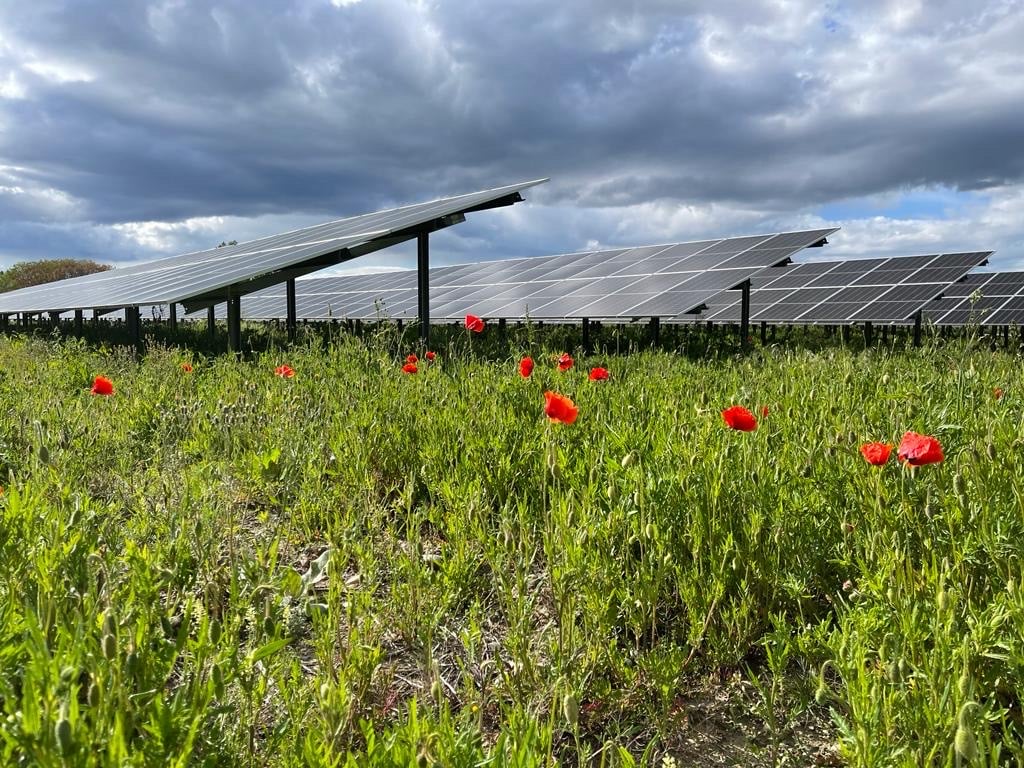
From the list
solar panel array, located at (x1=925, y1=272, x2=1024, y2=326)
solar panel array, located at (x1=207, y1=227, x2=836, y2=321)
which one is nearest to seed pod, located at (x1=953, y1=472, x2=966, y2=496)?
solar panel array, located at (x1=207, y1=227, x2=836, y2=321)

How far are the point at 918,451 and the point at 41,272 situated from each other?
214 feet

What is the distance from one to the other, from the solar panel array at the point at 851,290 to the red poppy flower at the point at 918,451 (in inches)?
474

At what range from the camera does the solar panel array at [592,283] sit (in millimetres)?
11508

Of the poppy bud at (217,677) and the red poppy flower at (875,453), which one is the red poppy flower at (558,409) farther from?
the poppy bud at (217,677)

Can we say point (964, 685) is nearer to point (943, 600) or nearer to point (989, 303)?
point (943, 600)

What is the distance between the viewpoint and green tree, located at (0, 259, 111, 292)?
5521 cm

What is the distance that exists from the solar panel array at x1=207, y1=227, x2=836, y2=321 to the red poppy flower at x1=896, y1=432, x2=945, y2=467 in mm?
6433

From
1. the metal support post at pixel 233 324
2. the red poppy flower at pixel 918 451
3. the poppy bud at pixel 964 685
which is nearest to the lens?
the poppy bud at pixel 964 685

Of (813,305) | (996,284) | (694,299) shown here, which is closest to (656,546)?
(694,299)

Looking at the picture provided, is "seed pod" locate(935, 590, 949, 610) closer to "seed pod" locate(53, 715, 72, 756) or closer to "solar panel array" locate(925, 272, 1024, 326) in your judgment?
"seed pod" locate(53, 715, 72, 756)

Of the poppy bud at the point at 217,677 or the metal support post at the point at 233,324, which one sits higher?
the metal support post at the point at 233,324

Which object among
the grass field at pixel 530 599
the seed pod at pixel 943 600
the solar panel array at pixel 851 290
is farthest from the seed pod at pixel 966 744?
the solar panel array at pixel 851 290

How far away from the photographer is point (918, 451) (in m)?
2.03

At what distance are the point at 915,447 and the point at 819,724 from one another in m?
0.77
